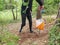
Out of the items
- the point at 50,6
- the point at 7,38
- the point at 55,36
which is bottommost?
the point at 7,38

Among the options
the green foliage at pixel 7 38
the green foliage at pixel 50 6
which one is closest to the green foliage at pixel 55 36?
the green foliage at pixel 7 38

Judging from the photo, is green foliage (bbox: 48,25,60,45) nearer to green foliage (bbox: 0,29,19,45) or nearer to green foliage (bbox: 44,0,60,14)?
green foliage (bbox: 0,29,19,45)

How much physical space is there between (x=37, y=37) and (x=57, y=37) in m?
1.44

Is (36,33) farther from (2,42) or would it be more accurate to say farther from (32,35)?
(2,42)

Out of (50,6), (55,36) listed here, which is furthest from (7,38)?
(50,6)

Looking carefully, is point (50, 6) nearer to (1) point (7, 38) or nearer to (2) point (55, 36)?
(1) point (7, 38)

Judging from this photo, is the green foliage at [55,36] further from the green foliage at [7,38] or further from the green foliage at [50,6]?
the green foliage at [50,6]

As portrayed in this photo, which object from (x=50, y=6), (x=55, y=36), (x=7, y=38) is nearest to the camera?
(x=55, y=36)

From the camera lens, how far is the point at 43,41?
21.7 ft

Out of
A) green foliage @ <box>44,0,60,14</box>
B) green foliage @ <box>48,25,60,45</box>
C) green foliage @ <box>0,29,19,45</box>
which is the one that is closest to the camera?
green foliage @ <box>48,25,60,45</box>

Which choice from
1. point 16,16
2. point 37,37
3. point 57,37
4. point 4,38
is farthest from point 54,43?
point 16,16

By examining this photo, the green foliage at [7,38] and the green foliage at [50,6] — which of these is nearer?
the green foliage at [7,38]

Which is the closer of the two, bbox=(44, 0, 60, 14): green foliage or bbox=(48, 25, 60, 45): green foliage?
bbox=(48, 25, 60, 45): green foliage

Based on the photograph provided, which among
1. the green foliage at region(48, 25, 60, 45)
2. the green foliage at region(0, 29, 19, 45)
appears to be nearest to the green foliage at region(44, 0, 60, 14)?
the green foliage at region(0, 29, 19, 45)
